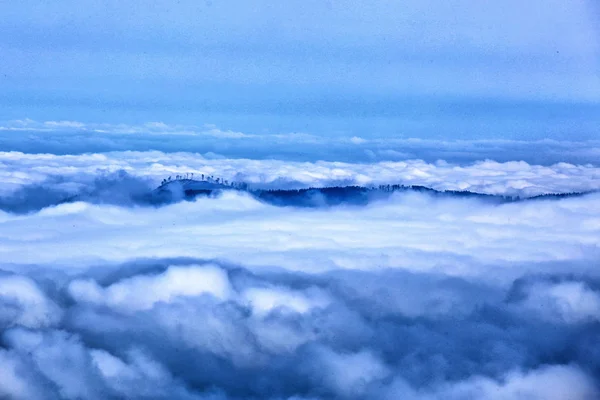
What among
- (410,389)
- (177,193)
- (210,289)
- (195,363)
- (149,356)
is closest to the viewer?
(410,389)

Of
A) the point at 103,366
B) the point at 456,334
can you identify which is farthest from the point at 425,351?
the point at 103,366

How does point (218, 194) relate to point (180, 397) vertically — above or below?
above

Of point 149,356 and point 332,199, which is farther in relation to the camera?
point 332,199

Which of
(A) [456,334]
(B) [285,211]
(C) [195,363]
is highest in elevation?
(B) [285,211]

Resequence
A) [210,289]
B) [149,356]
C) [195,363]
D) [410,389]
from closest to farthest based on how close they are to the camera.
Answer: [410,389], [149,356], [195,363], [210,289]

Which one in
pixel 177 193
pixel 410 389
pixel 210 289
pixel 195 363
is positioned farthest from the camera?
pixel 177 193

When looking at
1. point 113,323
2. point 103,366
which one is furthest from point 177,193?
point 103,366

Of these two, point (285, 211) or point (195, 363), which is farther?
point (285, 211)

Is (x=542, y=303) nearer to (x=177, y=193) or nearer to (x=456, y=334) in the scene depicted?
(x=456, y=334)

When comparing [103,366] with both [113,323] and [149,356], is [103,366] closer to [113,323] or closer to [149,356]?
[149,356]
